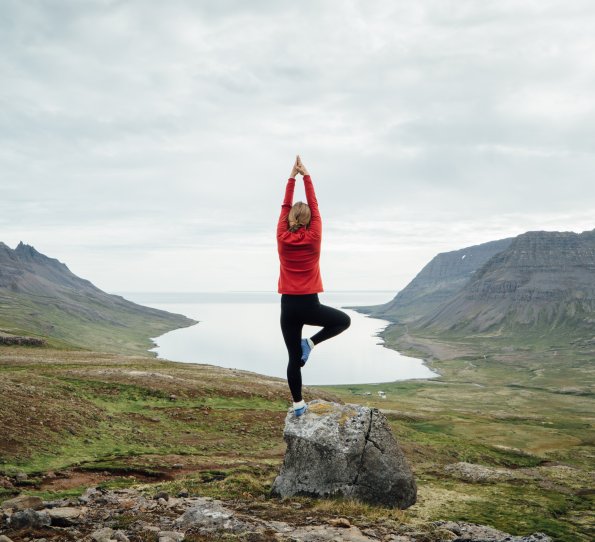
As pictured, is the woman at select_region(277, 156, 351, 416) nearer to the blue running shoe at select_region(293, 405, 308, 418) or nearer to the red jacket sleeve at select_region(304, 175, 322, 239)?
the red jacket sleeve at select_region(304, 175, 322, 239)

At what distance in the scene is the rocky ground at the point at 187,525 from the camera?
10.0 meters

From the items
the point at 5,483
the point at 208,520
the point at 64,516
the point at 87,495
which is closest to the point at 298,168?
the point at 208,520

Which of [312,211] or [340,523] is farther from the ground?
[312,211]

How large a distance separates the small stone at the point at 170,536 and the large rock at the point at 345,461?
6237 mm

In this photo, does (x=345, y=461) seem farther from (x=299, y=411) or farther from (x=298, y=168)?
(x=298, y=168)

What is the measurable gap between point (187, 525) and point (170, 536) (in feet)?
4.49

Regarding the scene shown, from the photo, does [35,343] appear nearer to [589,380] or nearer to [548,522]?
[548,522]

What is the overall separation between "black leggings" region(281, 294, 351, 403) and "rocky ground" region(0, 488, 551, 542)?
3682 mm

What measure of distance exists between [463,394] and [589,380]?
2905 inches

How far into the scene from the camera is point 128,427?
30703 mm

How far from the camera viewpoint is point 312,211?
12.7 meters

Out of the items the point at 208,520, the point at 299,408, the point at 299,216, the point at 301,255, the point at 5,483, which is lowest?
the point at 5,483

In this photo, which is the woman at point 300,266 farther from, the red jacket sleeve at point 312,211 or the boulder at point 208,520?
the boulder at point 208,520

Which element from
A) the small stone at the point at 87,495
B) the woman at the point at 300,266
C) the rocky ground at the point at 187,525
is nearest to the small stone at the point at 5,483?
the small stone at the point at 87,495
